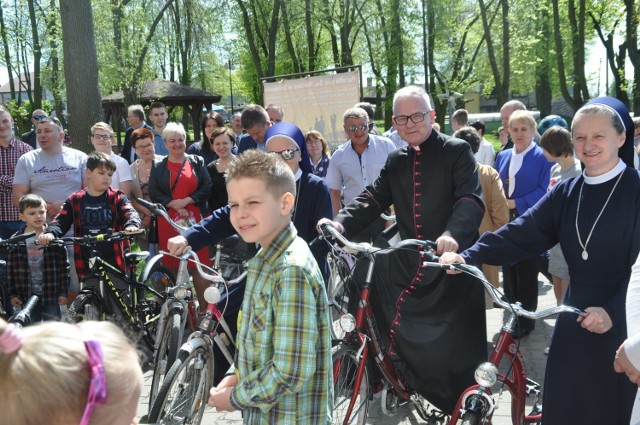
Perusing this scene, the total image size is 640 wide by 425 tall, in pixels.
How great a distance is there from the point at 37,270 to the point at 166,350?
2022 millimetres

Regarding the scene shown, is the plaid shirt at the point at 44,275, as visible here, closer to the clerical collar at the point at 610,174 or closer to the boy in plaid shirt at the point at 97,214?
the boy in plaid shirt at the point at 97,214

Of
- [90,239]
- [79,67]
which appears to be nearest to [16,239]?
[90,239]

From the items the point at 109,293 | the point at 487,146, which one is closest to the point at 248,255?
the point at 109,293

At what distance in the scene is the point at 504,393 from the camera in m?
5.00

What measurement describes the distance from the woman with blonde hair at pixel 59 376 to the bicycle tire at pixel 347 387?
2483 millimetres

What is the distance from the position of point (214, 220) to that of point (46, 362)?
276 centimetres

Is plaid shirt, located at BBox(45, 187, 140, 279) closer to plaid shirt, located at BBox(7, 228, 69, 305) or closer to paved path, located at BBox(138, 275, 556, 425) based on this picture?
plaid shirt, located at BBox(7, 228, 69, 305)

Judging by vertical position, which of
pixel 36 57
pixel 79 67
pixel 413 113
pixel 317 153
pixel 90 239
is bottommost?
pixel 90 239

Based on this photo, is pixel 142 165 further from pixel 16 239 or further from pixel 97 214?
pixel 16 239

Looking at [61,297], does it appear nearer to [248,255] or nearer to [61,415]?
[248,255]

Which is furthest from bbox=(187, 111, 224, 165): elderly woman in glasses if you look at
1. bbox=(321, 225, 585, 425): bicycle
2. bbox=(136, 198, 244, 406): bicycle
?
bbox=(321, 225, 585, 425): bicycle

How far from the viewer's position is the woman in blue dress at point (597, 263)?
315cm

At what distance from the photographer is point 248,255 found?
5797mm

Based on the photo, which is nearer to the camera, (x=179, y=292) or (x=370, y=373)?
(x=370, y=373)
